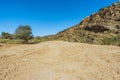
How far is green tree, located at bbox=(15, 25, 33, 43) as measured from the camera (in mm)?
40906

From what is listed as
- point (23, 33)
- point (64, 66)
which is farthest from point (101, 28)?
point (64, 66)

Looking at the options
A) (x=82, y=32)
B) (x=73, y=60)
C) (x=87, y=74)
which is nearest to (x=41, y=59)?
(x=73, y=60)

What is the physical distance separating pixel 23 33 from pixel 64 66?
28151mm

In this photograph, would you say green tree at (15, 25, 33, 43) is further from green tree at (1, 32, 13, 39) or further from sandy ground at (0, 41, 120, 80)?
sandy ground at (0, 41, 120, 80)

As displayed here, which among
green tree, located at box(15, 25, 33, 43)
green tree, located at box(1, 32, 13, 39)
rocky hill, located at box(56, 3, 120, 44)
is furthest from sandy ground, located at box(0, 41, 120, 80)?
green tree, located at box(1, 32, 13, 39)

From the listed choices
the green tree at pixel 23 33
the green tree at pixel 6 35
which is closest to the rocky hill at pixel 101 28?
the green tree at pixel 23 33

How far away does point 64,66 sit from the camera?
13.9 m

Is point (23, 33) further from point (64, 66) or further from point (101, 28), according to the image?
point (64, 66)

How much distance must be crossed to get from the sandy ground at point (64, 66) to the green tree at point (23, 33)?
891 inches

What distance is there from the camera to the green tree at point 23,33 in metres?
40.9

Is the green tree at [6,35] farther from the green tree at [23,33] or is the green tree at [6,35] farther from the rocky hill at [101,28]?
the rocky hill at [101,28]

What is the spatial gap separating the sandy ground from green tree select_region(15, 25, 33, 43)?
2262 centimetres

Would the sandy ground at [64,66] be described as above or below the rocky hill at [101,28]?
below

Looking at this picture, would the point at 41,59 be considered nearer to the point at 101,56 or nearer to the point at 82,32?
the point at 101,56
